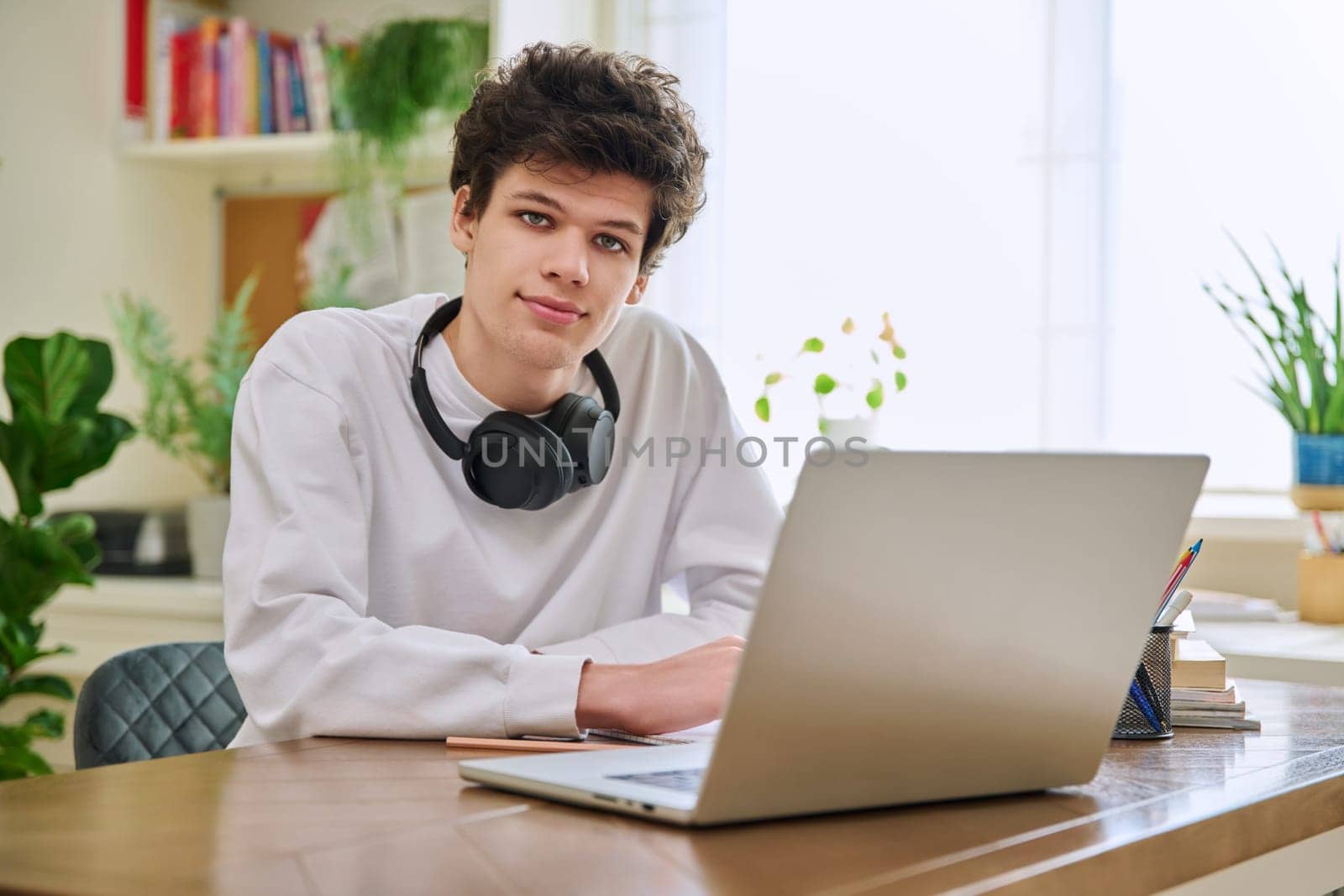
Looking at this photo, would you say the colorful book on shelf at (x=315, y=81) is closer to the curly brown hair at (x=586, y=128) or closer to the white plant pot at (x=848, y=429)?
the white plant pot at (x=848, y=429)

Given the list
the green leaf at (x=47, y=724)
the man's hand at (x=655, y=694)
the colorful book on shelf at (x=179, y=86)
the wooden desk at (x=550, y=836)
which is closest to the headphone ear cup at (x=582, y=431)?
the man's hand at (x=655, y=694)

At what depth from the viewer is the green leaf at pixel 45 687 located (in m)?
2.46

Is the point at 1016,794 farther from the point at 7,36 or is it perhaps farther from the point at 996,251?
the point at 7,36

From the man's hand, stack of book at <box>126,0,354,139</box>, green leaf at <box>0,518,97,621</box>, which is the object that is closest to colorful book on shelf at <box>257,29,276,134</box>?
stack of book at <box>126,0,354,139</box>

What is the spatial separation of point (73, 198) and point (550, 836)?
9.53 feet

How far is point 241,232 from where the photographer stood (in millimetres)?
3527

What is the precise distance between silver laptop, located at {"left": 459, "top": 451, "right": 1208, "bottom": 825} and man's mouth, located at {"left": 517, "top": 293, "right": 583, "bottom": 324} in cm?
63

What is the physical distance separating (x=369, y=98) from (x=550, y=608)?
183 centimetres

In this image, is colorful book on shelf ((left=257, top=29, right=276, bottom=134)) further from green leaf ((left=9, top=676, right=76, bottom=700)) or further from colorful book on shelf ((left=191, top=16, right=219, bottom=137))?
green leaf ((left=9, top=676, right=76, bottom=700))

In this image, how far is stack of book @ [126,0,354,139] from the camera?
316 centimetres

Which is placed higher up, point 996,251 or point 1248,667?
point 996,251

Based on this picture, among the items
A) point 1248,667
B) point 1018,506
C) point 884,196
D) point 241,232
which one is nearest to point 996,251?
point 884,196

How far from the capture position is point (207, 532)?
10.1 ft

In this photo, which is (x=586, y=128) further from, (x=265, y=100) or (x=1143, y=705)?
(x=265, y=100)
